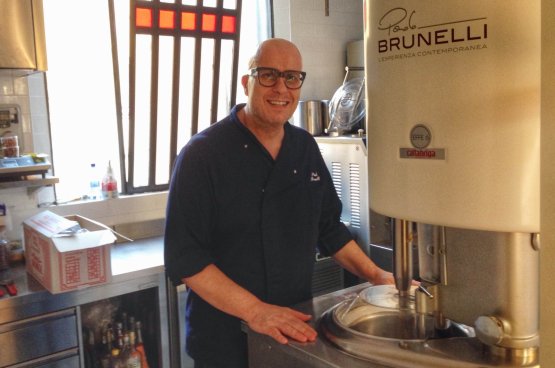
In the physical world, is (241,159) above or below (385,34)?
below

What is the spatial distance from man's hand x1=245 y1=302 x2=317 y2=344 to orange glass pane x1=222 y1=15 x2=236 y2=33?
9.63 feet

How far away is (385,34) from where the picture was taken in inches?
43.1

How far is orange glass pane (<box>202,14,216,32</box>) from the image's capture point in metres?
4.00

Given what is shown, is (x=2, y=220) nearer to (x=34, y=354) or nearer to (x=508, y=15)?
(x=34, y=354)

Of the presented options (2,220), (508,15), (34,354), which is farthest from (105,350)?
(508,15)

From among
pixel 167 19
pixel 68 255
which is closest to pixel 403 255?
pixel 68 255

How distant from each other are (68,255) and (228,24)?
2.20 meters

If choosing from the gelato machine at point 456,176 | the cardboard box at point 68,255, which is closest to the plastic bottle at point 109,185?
the cardboard box at point 68,255

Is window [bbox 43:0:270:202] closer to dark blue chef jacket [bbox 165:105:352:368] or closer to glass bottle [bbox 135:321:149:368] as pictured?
glass bottle [bbox 135:321:149:368]

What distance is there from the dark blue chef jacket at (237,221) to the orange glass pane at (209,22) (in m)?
2.23

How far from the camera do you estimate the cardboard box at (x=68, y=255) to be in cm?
255

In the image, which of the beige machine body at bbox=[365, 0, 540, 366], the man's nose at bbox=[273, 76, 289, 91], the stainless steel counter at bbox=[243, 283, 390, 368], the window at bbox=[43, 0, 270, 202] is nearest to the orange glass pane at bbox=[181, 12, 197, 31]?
the window at bbox=[43, 0, 270, 202]

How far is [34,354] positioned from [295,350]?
1806mm
